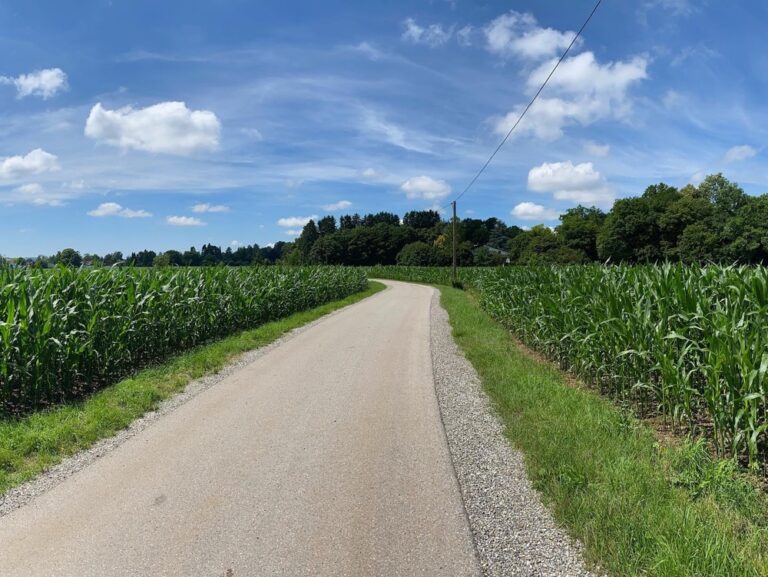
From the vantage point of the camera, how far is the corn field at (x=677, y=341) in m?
4.29

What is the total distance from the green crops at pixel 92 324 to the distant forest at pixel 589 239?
45.4 inches

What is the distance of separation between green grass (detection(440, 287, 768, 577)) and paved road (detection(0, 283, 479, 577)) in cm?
84

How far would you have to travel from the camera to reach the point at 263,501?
3900 millimetres

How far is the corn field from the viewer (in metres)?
4.29

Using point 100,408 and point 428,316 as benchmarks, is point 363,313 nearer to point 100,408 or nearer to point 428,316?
point 428,316

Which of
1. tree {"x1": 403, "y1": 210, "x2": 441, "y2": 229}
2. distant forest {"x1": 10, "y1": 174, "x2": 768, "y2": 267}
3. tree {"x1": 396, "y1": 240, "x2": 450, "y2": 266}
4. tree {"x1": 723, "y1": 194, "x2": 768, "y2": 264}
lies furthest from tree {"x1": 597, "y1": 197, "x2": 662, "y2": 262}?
tree {"x1": 403, "y1": 210, "x2": 441, "y2": 229}

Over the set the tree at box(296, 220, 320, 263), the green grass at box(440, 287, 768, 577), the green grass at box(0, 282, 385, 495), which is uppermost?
the tree at box(296, 220, 320, 263)

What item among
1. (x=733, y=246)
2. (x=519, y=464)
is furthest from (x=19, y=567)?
(x=733, y=246)

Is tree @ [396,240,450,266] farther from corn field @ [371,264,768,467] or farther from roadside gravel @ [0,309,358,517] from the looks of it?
roadside gravel @ [0,309,358,517]

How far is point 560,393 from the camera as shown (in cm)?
670

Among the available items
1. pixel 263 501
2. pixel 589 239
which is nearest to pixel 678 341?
pixel 263 501

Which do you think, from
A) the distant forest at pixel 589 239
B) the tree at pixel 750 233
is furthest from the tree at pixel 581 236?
the tree at pixel 750 233

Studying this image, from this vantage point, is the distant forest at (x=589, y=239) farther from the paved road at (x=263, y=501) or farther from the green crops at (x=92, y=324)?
the paved road at (x=263, y=501)

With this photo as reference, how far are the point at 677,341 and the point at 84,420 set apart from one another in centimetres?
708
